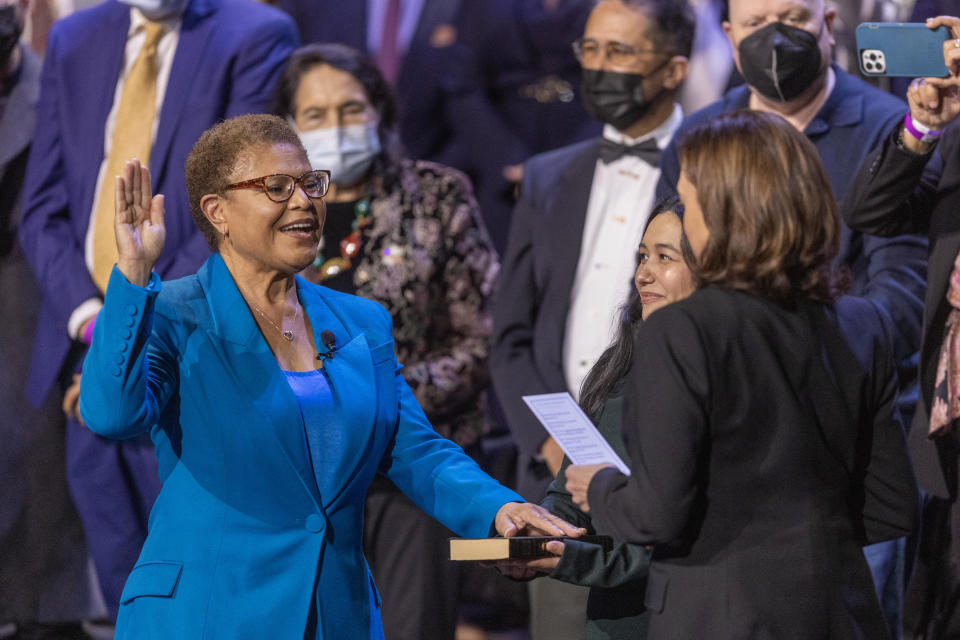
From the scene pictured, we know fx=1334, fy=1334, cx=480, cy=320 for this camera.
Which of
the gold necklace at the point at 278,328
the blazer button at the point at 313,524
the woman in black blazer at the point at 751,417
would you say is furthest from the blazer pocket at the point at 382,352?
the woman in black blazer at the point at 751,417

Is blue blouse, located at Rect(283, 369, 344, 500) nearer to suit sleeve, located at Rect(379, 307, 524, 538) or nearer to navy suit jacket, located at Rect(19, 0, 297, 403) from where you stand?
suit sleeve, located at Rect(379, 307, 524, 538)

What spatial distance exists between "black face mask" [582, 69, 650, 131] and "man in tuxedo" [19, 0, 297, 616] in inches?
44.9

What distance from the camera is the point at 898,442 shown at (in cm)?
239

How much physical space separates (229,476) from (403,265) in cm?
180

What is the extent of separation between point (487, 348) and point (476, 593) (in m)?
1.20

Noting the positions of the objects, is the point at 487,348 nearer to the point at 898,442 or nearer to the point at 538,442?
the point at 538,442

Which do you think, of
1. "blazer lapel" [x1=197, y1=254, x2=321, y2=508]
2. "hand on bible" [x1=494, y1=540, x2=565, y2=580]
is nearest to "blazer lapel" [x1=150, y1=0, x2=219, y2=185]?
"blazer lapel" [x1=197, y1=254, x2=321, y2=508]

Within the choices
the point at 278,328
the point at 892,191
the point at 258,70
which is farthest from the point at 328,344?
the point at 258,70

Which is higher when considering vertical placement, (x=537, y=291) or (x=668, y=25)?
(x=668, y=25)

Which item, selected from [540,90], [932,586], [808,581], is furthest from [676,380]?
[540,90]

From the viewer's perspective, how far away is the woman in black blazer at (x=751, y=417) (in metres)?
2.24

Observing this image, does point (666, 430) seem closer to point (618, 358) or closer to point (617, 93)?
point (618, 358)

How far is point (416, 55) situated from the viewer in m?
5.82

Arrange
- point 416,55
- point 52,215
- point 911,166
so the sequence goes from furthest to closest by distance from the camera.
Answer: point 416,55, point 52,215, point 911,166
